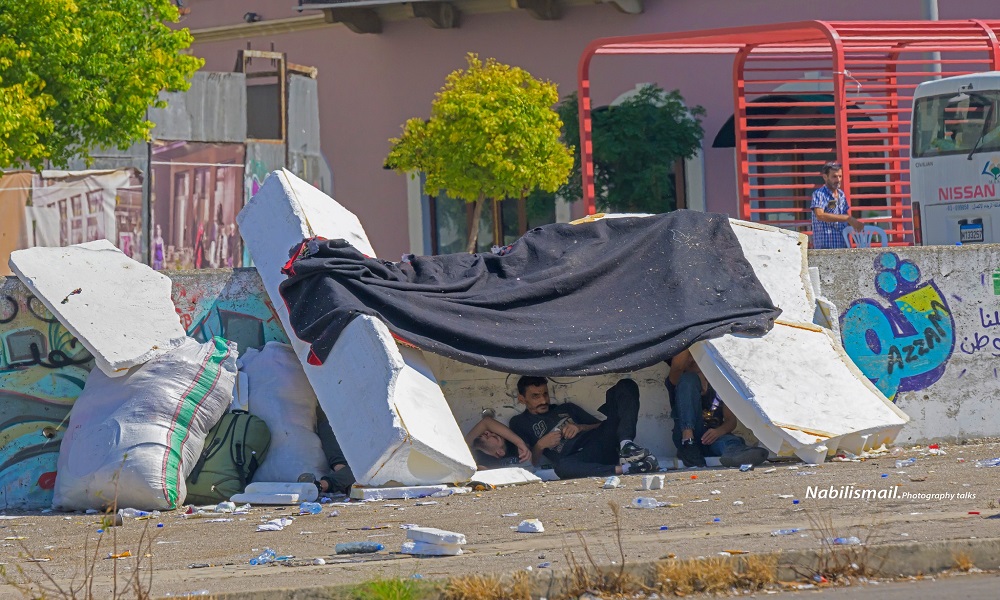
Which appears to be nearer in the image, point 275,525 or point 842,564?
point 842,564

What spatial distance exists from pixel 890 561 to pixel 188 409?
5020 millimetres

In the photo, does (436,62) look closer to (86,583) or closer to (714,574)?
(86,583)

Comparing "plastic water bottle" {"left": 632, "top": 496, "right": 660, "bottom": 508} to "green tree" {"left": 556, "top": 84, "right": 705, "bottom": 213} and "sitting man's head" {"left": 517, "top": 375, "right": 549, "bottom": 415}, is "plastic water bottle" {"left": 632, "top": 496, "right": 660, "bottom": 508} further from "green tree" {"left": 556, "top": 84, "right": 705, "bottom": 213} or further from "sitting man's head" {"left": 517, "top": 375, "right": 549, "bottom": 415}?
"green tree" {"left": 556, "top": 84, "right": 705, "bottom": 213}

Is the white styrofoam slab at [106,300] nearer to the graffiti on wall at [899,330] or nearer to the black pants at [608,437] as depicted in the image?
the black pants at [608,437]

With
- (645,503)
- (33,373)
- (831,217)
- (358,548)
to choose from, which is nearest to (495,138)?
(831,217)

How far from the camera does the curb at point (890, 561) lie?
525 centimetres

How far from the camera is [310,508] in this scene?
821 centimetres

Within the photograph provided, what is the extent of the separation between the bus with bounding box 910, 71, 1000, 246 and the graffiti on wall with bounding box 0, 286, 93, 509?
857cm

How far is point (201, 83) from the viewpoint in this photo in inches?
843

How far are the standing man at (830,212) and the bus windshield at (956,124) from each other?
6.06 ft

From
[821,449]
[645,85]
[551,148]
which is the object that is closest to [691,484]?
[821,449]

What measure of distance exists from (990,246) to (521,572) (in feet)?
21.6

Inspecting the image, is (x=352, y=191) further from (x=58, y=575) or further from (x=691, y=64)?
(x=58, y=575)

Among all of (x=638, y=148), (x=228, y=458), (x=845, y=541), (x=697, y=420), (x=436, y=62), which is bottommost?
(x=845, y=541)
